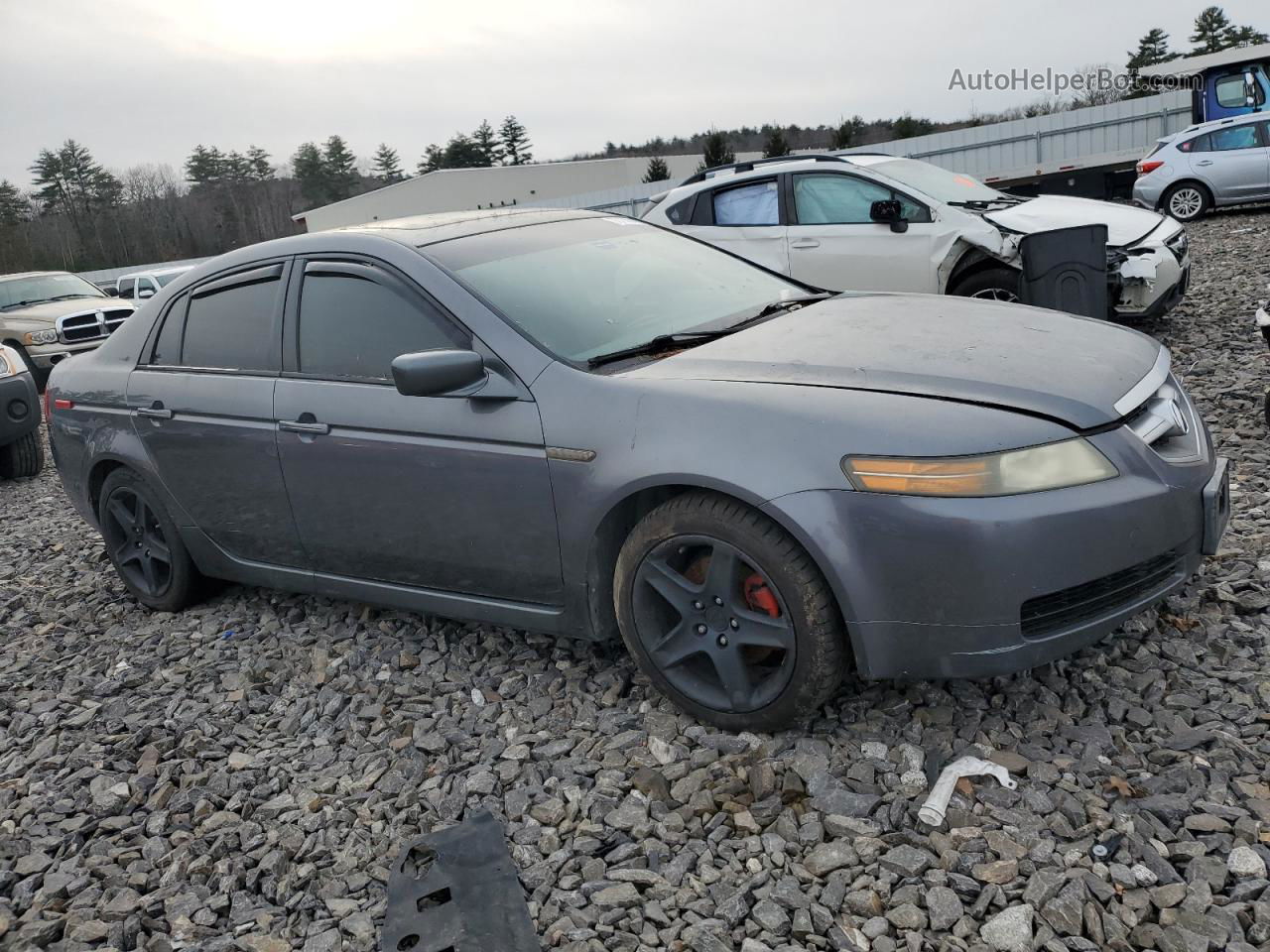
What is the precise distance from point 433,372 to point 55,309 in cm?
1385

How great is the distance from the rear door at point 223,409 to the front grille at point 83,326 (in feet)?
34.9

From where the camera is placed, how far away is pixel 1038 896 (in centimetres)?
225

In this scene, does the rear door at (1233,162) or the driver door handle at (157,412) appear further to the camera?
the rear door at (1233,162)

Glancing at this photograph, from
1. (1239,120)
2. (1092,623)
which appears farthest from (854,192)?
(1239,120)

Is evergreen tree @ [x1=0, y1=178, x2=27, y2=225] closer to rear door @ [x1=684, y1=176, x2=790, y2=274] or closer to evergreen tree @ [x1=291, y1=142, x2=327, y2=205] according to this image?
evergreen tree @ [x1=291, y1=142, x2=327, y2=205]

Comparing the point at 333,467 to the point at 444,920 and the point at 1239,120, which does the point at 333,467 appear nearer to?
the point at 444,920

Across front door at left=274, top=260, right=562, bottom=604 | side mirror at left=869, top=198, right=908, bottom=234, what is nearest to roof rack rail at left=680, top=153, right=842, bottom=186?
side mirror at left=869, top=198, right=908, bottom=234

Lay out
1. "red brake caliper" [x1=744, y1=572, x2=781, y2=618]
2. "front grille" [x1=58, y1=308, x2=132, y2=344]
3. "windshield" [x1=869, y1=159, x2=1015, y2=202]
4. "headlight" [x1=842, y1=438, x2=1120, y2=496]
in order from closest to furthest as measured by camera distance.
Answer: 1. "headlight" [x1=842, y1=438, x2=1120, y2=496]
2. "red brake caliper" [x1=744, y1=572, x2=781, y2=618]
3. "windshield" [x1=869, y1=159, x2=1015, y2=202]
4. "front grille" [x1=58, y1=308, x2=132, y2=344]

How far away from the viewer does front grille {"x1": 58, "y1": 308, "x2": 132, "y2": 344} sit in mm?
13625

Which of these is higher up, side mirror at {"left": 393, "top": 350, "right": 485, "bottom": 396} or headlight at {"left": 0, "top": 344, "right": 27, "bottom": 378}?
side mirror at {"left": 393, "top": 350, "right": 485, "bottom": 396}

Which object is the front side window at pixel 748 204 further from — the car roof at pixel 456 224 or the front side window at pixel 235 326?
the front side window at pixel 235 326

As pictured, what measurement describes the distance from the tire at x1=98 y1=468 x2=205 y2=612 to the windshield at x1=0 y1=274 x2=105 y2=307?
39.8ft

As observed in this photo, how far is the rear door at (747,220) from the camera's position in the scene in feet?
27.6

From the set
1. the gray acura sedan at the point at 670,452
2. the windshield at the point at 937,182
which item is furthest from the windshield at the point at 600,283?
the windshield at the point at 937,182
